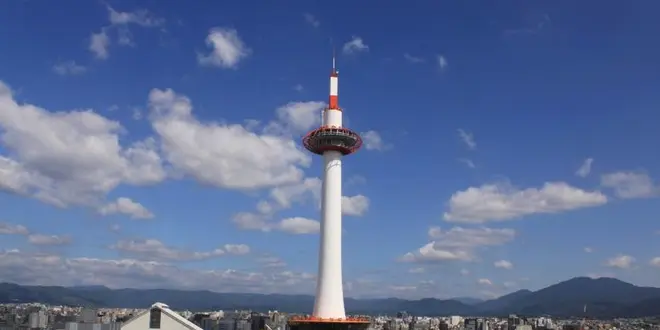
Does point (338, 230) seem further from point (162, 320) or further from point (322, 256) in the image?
point (162, 320)

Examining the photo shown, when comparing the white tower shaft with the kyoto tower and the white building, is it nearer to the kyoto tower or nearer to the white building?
the kyoto tower

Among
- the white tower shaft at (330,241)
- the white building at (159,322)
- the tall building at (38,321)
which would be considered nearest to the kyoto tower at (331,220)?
the white tower shaft at (330,241)

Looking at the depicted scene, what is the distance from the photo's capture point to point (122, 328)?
51.0 meters

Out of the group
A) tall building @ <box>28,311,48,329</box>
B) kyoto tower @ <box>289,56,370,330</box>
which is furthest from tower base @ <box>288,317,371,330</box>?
tall building @ <box>28,311,48,329</box>

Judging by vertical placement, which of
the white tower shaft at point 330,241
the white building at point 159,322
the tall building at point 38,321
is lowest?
the tall building at point 38,321

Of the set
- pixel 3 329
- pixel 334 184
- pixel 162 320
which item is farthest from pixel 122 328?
pixel 3 329

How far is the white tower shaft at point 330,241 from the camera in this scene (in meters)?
52.0

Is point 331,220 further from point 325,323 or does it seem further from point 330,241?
point 325,323

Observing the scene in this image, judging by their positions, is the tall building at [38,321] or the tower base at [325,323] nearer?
the tower base at [325,323]

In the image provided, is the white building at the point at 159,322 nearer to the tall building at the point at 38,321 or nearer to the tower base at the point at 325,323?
the tower base at the point at 325,323

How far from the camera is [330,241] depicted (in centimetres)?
5291

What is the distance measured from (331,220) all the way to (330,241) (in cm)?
169

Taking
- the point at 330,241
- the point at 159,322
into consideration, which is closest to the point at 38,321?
the point at 159,322

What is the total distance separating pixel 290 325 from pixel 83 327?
125 feet
